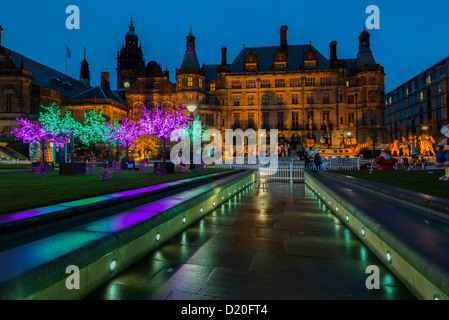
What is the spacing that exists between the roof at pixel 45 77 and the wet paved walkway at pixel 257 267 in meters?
63.3

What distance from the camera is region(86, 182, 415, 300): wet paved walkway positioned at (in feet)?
9.07

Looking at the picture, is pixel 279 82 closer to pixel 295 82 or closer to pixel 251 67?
pixel 295 82

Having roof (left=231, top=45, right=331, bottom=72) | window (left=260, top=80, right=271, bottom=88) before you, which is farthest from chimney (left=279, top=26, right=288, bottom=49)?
window (left=260, top=80, right=271, bottom=88)

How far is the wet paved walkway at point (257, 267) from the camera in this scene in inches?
109

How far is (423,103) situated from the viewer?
221 ft

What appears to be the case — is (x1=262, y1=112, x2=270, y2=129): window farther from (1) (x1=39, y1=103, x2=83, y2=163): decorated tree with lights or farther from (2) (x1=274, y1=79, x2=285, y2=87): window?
(1) (x1=39, y1=103, x2=83, y2=163): decorated tree with lights

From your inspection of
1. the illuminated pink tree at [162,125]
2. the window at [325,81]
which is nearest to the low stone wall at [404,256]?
the illuminated pink tree at [162,125]

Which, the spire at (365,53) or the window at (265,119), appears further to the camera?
the spire at (365,53)

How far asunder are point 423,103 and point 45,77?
9459 centimetres

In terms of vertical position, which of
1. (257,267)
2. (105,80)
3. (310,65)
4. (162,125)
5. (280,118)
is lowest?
(257,267)

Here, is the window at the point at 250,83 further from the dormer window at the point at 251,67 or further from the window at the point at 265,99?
the window at the point at 265,99

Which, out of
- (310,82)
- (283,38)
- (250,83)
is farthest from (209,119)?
(283,38)
